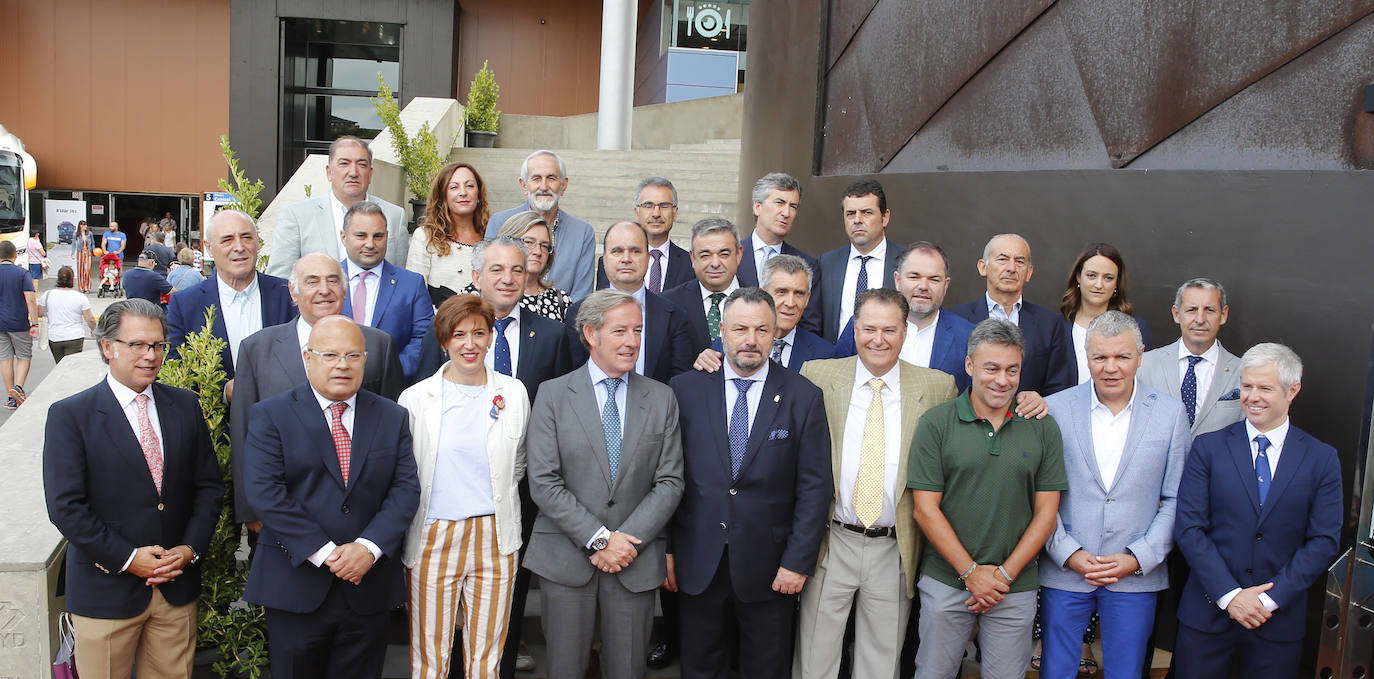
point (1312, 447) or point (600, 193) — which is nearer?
point (1312, 447)

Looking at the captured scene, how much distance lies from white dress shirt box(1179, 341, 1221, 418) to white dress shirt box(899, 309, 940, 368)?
1017 mm

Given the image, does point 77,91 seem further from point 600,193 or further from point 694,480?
point 694,480

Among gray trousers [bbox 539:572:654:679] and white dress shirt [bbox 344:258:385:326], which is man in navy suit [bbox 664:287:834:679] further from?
white dress shirt [bbox 344:258:385:326]

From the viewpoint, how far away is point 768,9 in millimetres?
8812

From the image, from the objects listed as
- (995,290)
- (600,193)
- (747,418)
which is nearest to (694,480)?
(747,418)

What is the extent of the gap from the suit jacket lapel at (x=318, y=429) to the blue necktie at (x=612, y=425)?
0.91 meters

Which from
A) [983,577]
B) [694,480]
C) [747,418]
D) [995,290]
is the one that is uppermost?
[995,290]

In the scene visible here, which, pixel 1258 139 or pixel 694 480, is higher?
pixel 1258 139

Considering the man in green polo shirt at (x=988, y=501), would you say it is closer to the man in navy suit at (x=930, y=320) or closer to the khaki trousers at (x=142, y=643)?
the man in navy suit at (x=930, y=320)

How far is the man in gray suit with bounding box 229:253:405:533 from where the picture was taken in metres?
3.94

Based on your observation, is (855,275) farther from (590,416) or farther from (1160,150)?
(590,416)

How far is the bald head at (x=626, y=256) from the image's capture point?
4473 mm

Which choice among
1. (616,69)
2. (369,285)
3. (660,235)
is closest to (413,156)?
(660,235)

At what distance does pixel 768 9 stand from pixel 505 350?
5.66 m
